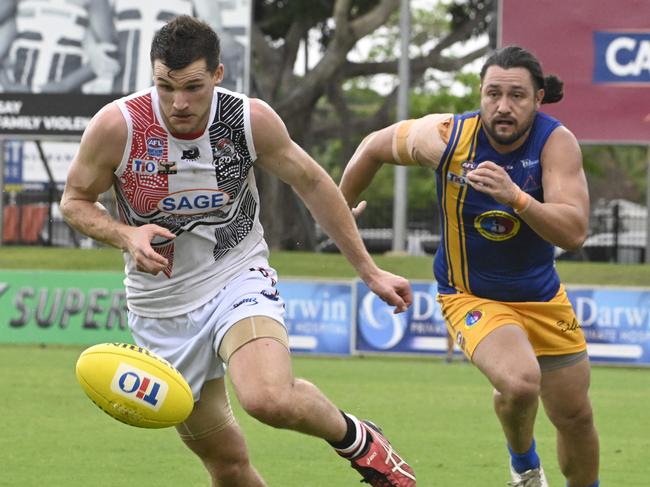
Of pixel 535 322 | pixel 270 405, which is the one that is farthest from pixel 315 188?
pixel 535 322

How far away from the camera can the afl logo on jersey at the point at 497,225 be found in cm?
653

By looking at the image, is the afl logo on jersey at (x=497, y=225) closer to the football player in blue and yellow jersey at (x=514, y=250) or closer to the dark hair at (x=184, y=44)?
the football player in blue and yellow jersey at (x=514, y=250)

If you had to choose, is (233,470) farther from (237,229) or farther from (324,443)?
(324,443)

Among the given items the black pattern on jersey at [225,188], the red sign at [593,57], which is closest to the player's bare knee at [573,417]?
the black pattern on jersey at [225,188]

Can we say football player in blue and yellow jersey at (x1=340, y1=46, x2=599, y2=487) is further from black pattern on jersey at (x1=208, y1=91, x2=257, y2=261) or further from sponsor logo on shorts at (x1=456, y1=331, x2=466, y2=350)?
black pattern on jersey at (x1=208, y1=91, x2=257, y2=261)

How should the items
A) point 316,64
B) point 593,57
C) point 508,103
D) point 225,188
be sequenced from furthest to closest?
point 316,64 → point 593,57 → point 508,103 → point 225,188

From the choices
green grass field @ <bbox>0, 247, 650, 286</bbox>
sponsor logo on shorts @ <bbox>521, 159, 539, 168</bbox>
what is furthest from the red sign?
sponsor logo on shorts @ <bbox>521, 159, 539, 168</bbox>

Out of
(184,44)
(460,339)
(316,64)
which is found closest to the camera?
(184,44)

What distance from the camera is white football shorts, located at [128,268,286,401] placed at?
5.69m

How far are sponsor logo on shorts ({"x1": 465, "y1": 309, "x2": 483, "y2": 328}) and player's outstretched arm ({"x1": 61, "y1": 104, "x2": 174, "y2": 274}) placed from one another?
6.50 ft

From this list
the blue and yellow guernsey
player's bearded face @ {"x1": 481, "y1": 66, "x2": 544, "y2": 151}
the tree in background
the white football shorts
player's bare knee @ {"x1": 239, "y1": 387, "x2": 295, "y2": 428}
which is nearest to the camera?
player's bare knee @ {"x1": 239, "y1": 387, "x2": 295, "y2": 428}

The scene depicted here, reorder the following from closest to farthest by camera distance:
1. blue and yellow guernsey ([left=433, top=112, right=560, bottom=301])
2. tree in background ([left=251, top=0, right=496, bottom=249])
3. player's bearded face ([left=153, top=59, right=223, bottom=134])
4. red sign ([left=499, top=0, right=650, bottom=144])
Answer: player's bearded face ([left=153, top=59, right=223, bottom=134]), blue and yellow guernsey ([left=433, top=112, right=560, bottom=301]), red sign ([left=499, top=0, right=650, bottom=144]), tree in background ([left=251, top=0, right=496, bottom=249])

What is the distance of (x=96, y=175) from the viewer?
5.65 metres

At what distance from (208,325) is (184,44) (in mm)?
1174
